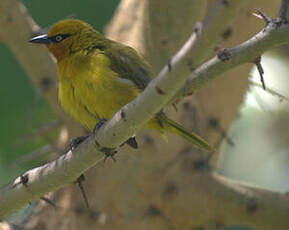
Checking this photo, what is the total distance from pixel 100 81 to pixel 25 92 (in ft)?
14.3

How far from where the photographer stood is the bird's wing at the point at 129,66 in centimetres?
380

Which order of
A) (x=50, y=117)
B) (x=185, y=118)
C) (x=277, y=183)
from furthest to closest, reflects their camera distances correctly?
(x=277, y=183)
(x=50, y=117)
(x=185, y=118)

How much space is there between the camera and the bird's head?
4188mm

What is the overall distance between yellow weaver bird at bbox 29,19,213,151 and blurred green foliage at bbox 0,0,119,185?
300cm

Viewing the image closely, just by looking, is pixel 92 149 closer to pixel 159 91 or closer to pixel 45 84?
pixel 159 91

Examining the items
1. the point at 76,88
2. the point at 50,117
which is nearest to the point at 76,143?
the point at 76,88

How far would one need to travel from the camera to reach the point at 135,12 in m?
5.10

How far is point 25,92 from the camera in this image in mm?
7730

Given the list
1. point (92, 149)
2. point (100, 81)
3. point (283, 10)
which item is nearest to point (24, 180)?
point (92, 149)

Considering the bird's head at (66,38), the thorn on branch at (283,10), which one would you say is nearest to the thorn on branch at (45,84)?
the bird's head at (66,38)

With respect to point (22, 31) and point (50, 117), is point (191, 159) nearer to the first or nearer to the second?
point (22, 31)

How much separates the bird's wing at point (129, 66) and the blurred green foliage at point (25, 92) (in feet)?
10.7

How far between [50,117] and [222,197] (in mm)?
3519

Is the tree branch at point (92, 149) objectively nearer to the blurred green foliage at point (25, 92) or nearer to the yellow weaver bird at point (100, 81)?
the yellow weaver bird at point (100, 81)
